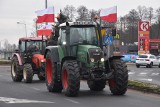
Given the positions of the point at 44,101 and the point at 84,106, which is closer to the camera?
the point at 84,106

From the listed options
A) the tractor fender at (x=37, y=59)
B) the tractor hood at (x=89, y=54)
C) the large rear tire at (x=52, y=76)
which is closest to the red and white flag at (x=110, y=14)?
the tractor fender at (x=37, y=59)

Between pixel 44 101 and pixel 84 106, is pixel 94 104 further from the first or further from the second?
pixel 44 101

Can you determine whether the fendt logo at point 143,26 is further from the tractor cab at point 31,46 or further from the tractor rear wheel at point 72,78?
the tractor rear wheel at point 72,78

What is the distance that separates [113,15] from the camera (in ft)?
86.3

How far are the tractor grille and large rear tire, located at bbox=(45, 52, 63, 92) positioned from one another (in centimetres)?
222

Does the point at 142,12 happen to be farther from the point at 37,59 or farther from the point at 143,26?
the point at 37,59

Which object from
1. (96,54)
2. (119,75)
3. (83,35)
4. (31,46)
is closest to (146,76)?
(31,46)

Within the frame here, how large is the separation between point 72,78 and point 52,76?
100 inches

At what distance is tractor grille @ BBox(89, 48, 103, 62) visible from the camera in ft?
48.4

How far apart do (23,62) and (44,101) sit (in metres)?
9.86

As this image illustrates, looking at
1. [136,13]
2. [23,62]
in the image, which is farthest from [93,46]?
[136,13]

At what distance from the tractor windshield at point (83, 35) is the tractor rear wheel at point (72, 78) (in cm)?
123

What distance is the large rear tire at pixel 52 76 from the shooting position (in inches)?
648

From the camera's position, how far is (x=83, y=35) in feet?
51.8
